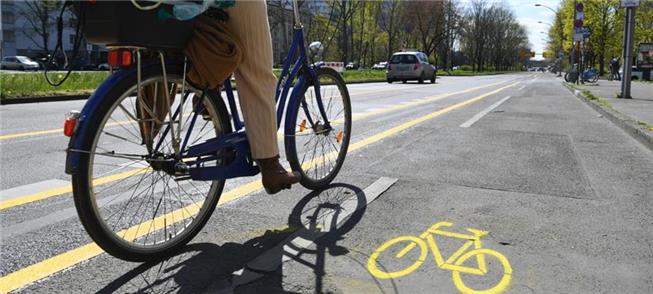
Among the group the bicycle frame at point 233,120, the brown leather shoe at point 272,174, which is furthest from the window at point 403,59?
the brown leather shoe at point 272,174

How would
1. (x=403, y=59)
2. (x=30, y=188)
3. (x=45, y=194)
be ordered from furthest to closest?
(x=403, y=59) → (x=30, y=188) → (x=45, y=194)

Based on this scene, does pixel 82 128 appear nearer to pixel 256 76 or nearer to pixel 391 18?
pixel 256 76

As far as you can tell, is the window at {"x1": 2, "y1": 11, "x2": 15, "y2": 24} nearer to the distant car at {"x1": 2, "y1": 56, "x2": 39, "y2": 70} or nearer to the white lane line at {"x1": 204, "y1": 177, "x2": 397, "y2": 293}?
the distant car at {"x1": 2, "y1": 56, "x2": 39, "y2": 70}

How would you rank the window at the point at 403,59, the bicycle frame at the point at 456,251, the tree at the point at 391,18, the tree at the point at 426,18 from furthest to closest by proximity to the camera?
the tree at the point at 391,18, the tree at the point at 426,18, the window at the point at 403,59, the bicycle frame at the point at 456,251

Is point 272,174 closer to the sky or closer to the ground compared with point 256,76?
closer to the ground

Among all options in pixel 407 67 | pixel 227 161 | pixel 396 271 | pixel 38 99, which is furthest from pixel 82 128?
pixel 407 67

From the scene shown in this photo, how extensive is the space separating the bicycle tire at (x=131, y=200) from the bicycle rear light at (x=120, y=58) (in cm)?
8

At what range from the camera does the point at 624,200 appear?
13.1 ft

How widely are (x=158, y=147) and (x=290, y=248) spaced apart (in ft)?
2.71

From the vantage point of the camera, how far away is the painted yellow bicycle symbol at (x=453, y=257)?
8.23ft

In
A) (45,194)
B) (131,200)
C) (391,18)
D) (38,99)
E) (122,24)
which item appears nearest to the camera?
(122,24)

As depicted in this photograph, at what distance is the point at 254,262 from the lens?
2.64 m

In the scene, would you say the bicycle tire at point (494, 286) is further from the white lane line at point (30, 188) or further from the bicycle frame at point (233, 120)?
the white lane line at point (30, 188)

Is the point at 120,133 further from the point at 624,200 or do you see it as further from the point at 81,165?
the point at 624,200
